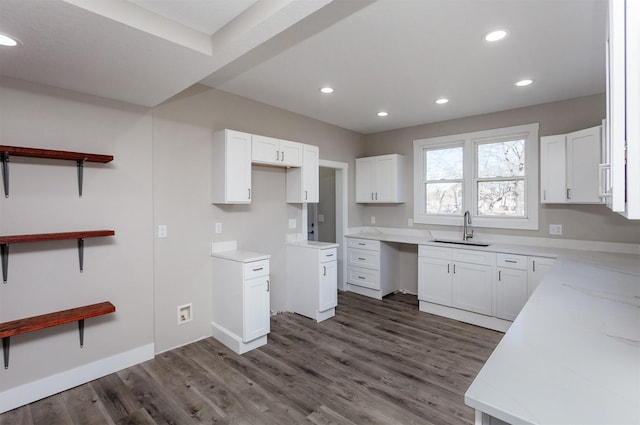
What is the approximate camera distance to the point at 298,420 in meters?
2.06

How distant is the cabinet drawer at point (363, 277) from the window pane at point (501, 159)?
6.69ft

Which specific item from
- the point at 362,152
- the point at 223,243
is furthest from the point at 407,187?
Result: the point at 223,243

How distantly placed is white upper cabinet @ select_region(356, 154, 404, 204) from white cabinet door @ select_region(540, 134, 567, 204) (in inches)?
71.8

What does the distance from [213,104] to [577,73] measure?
11.6 ft

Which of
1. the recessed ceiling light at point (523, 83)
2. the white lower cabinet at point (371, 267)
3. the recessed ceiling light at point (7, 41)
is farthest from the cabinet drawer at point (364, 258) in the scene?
the recessed ceiling light at point (7, 41)

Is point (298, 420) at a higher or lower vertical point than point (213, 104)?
lower

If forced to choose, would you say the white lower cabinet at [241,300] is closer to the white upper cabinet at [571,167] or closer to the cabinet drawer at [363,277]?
the cabinet drawer at [363,277]

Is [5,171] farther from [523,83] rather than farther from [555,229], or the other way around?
[555,229]

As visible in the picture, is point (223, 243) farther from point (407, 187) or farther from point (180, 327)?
point (407, 187)

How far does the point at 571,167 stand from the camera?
330 cm

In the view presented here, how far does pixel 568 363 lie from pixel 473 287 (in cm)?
284

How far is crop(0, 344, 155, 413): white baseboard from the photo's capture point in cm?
219

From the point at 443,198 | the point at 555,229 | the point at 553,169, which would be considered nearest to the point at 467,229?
the point at 443,198

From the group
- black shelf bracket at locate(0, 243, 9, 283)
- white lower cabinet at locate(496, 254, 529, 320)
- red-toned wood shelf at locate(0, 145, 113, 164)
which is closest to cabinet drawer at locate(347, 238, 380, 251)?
white lower cabinet at locate(496, 254, 529, 320)
